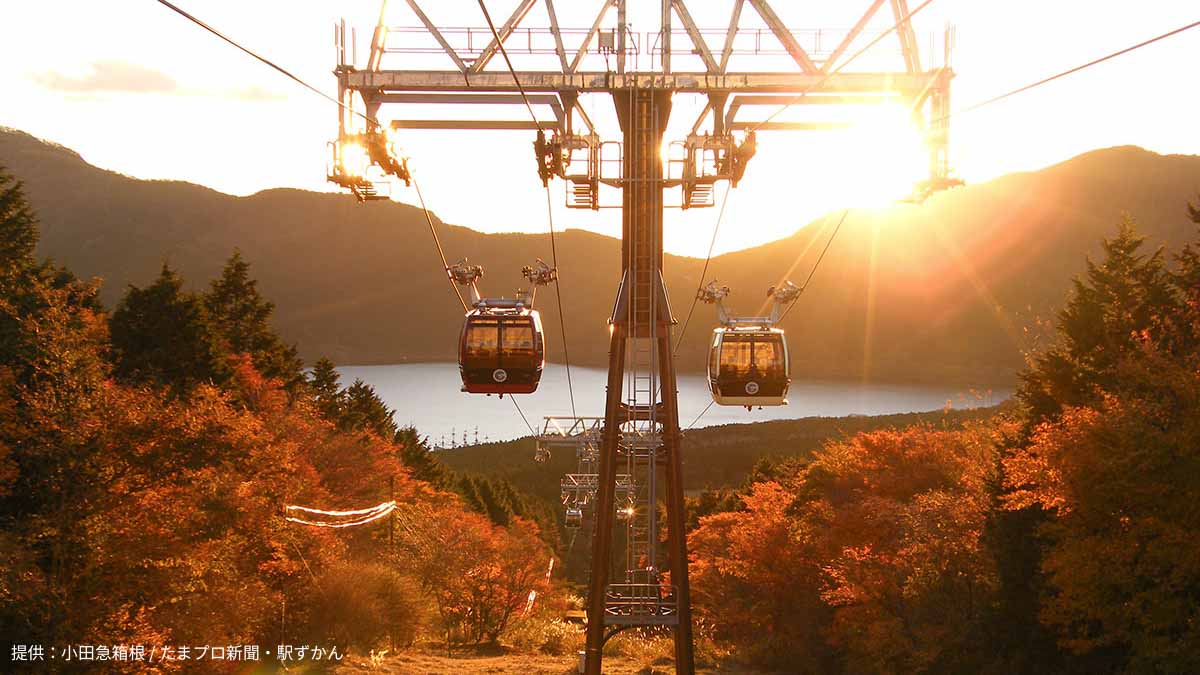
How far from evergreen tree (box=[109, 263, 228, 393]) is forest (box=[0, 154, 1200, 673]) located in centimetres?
8

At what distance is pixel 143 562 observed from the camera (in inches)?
854

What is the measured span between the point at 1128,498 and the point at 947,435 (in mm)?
16589

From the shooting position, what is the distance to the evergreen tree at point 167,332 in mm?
34125

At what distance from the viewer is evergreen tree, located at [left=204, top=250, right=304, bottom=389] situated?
45.4 metres

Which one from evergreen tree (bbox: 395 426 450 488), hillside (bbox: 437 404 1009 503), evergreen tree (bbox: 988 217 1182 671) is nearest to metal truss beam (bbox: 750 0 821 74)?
evergreen tree (bbox: 988 217 1182 671)

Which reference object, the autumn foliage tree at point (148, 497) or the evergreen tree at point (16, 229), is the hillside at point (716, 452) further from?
the evergreen tree at point (16, 229)

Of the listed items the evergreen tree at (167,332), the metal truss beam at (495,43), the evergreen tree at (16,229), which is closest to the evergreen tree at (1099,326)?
the metal truss beam at (495,43)

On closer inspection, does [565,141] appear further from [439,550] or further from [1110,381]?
[439,550]

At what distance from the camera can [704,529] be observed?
44969 mm

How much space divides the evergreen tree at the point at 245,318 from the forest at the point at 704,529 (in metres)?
0.45

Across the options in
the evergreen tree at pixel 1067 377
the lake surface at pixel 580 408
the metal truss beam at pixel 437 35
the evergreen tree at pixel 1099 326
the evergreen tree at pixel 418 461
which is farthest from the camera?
the lake surface at pixel 580 408

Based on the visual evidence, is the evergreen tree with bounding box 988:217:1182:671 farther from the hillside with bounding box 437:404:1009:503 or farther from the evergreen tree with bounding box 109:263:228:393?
the hillside with bounding box 437:404:1009:503

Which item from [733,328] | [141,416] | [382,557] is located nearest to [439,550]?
[382,557]

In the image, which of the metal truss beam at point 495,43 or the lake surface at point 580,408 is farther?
the lake surface at point 580,408
